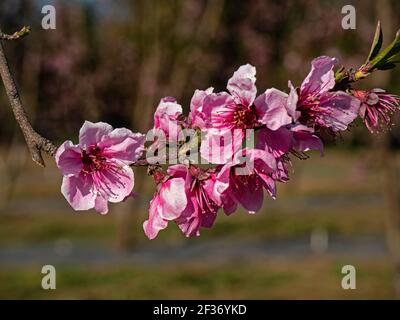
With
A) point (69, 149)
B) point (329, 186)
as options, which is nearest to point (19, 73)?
point (329, 186)

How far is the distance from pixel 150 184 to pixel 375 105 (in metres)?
23.6

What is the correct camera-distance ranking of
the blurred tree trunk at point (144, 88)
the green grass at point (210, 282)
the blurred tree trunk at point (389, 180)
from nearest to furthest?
the blurred tree trunk at point (389, 180) → the green grass at point (210, 282) → the blurred tree trunk at point (144, 88)

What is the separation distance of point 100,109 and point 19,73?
2.58 m

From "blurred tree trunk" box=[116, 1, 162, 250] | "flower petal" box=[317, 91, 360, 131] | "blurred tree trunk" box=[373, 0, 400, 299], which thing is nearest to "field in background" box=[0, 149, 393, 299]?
"blurred tree trunk" box=[116, 1, 162, 250]

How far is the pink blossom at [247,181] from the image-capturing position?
4.73 ft

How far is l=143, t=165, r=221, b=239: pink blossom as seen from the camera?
1.48 m

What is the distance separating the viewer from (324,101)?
1.51m

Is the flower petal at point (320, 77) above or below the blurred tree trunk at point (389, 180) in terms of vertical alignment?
below

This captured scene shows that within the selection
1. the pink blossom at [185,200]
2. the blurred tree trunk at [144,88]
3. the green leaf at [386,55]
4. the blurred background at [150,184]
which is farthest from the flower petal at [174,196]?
the blurred tree trunk at [144,88]

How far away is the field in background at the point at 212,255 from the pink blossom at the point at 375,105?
29.4 feet

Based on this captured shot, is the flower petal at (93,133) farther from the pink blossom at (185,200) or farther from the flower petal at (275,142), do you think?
the flower petal at (275,142)

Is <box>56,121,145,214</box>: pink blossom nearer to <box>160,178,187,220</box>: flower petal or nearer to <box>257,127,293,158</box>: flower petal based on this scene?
<box>160,178,187,220</box>: flower petal

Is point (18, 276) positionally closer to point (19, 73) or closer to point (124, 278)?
point (124, 278)

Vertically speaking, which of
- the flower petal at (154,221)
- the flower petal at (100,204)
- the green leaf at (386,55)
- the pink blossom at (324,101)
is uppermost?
the green leaf at (386,55)
